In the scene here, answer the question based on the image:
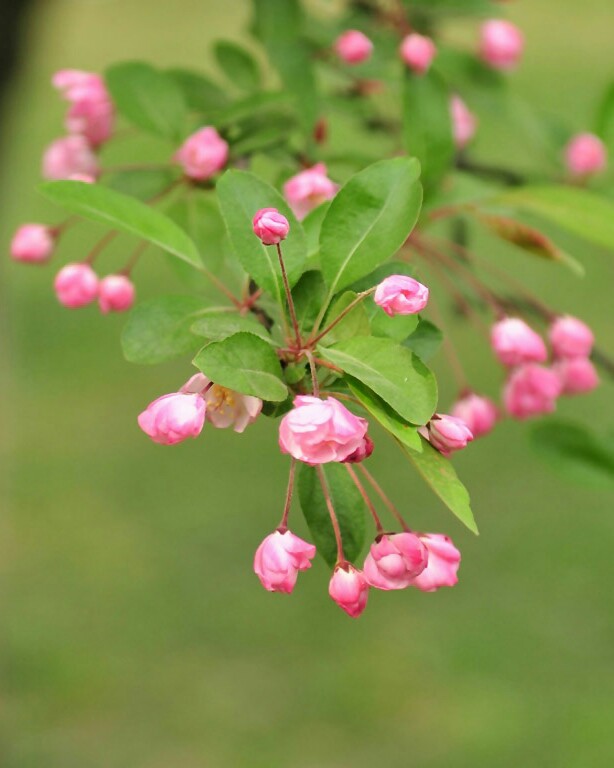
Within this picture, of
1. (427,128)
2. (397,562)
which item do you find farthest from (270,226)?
(427,128)

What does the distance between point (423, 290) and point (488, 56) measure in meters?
1.09

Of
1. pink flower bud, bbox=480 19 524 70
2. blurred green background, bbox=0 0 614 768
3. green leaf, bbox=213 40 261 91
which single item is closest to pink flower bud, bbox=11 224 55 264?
green leaf, bbox=213 40 261 91

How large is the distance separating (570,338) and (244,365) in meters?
0.67

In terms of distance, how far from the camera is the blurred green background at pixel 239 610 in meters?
4.16

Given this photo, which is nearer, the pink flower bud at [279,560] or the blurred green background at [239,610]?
the pink flower bud at [279,560]

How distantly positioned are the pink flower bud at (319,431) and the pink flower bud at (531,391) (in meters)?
0.63

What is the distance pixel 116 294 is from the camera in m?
1.40

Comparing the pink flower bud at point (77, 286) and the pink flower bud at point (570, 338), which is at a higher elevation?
the pink flower bud at point (77, 286)

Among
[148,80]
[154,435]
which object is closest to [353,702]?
[148,80]

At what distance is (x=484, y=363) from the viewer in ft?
20.9

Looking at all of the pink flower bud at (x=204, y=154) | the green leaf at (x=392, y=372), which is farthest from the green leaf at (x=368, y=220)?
the pink flower bud at (x=204, y=154)

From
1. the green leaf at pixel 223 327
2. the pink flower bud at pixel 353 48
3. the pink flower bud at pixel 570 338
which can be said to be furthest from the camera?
the pink flower bud at pixel 353 48

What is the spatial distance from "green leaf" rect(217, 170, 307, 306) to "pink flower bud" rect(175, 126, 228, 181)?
1.05ft

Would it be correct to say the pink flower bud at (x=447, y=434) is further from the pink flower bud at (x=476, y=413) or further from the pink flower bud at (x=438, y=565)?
the pink flower bud at (x=476, y=413)
